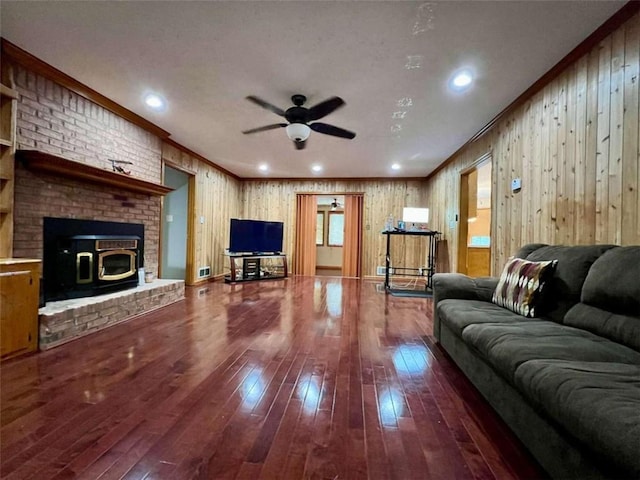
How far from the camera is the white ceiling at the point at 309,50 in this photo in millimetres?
1940

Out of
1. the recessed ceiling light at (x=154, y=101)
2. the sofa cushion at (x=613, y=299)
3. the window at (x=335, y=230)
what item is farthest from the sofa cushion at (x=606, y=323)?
the window at (x=335, y=230)

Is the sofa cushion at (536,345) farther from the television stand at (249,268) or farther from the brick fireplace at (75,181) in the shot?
the television stand at (249,268)

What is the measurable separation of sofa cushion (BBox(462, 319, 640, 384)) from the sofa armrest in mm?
680

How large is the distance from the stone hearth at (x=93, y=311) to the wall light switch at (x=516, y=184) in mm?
4341

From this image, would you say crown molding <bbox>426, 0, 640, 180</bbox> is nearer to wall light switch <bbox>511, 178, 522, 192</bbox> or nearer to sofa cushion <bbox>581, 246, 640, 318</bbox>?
wall light switch <bbox>511, 178, 522, 192</bbox>

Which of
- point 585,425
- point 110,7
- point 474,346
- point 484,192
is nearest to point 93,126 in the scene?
point 110,7

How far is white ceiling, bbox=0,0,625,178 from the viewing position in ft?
6.37

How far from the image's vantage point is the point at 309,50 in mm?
2320

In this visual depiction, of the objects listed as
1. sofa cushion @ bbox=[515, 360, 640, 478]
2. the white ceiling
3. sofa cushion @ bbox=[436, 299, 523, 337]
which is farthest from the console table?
sofa cushion @ bbox=[515, 360, 640, 478]

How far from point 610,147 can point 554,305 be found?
116cm

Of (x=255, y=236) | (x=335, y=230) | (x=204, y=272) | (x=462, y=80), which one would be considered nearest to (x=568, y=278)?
(x=462, y=80)

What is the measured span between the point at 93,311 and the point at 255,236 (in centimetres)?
369

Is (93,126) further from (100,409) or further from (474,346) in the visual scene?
(474,346)

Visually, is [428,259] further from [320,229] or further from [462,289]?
[462,289]
